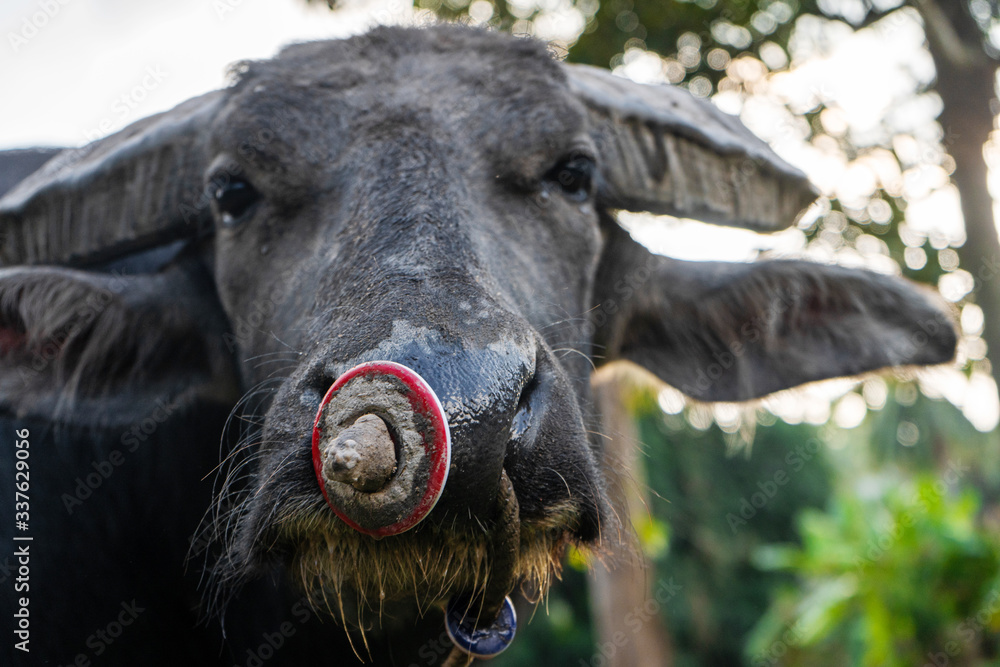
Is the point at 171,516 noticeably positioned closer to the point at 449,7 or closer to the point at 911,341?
the point at 911,341

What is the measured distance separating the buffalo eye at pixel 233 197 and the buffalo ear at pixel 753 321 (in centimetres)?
141

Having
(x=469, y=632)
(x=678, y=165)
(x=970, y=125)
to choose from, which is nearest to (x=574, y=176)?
(x=678, y=165)

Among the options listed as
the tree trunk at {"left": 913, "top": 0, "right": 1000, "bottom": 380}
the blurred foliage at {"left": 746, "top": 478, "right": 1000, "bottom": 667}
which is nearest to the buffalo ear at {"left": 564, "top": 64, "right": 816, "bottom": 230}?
the tree trunk at {"left": 913, "top": 0, "right": 1000, "bottom": 380}

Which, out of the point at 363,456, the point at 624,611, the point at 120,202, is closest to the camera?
the point at 363,456

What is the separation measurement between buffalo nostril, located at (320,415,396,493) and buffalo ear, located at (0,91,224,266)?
6.11 feet

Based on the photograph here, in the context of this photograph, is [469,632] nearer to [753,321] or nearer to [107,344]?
[107,344]

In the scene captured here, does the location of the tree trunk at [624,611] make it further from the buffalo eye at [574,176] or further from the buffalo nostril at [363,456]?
the buffalo nostril at [363,456]

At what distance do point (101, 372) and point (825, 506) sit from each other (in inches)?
818

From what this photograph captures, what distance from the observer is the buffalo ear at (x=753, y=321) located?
3023 millimetres

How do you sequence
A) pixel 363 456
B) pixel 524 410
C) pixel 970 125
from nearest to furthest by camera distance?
pixel 363 456 < pixel 524 410 < pixel 970 125

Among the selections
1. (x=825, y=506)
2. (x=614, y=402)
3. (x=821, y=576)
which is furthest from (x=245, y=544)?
(x=825, y=506)

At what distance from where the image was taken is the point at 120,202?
113 inches

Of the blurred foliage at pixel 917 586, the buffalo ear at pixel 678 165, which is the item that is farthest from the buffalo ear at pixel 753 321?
the blurred foliage at pixel 917 586

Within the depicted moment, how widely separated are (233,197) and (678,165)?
178 cm
